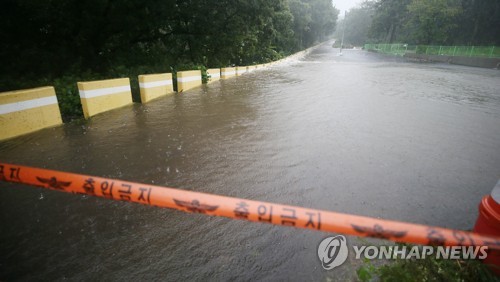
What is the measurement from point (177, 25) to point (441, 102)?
1584cm

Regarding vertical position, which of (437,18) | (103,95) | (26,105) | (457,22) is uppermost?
(437,18)

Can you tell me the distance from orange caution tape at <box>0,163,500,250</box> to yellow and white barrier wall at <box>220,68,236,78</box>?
16051 mm

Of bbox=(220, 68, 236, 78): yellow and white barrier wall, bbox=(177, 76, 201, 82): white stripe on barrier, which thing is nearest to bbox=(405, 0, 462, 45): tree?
bbox=(220, 68, 236, 78): yellow and white barrier wall

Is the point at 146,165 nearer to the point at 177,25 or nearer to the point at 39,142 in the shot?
the point at 39,142

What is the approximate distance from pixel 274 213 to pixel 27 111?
6.13 metres

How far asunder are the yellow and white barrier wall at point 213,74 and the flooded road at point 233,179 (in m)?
7.23

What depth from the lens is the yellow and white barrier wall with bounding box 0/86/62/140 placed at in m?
4.97

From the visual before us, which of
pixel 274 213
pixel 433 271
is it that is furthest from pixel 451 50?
pixel 274 213

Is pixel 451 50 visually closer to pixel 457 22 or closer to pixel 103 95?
pixel 457 22

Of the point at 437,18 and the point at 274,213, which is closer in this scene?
the point at 274,213

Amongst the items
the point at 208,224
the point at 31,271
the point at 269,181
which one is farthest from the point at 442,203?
the point at 31,271

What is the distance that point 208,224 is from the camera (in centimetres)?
291

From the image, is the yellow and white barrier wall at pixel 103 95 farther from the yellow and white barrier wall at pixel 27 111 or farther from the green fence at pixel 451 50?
the green fence at pixel 451 50

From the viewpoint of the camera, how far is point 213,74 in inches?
611
